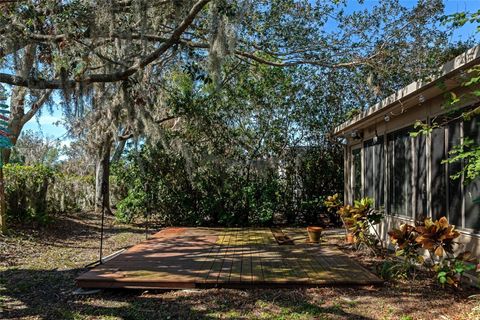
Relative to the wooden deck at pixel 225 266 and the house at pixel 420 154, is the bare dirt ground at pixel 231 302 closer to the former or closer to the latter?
the wooden deck at pixel 225 266

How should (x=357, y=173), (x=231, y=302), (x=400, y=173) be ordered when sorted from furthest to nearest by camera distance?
(x=357, y=173) → (x=400, y=173) → (x=231, y=302)

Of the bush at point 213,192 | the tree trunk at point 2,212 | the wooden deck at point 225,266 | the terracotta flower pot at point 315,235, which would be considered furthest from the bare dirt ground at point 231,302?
the bush at point 213,192

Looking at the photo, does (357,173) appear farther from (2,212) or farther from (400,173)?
(2,212)

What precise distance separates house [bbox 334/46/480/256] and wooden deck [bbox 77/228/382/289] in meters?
1.20

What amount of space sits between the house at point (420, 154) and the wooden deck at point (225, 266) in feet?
3.94

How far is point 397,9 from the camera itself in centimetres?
1135

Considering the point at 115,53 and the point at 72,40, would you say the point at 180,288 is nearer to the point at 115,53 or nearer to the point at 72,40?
the point at 72,40

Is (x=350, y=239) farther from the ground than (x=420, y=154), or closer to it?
closer to it

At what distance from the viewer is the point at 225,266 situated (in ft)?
17.2

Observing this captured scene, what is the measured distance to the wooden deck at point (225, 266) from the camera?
4.50 metres

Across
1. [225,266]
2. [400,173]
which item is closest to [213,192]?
[400,173]

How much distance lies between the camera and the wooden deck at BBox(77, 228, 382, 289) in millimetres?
4496

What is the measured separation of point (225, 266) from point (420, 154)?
10.1 ft

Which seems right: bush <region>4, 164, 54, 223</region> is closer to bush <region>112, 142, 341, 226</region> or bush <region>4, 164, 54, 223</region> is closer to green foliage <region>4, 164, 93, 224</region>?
green foliage <region>4, 164, 93, 224</region>
